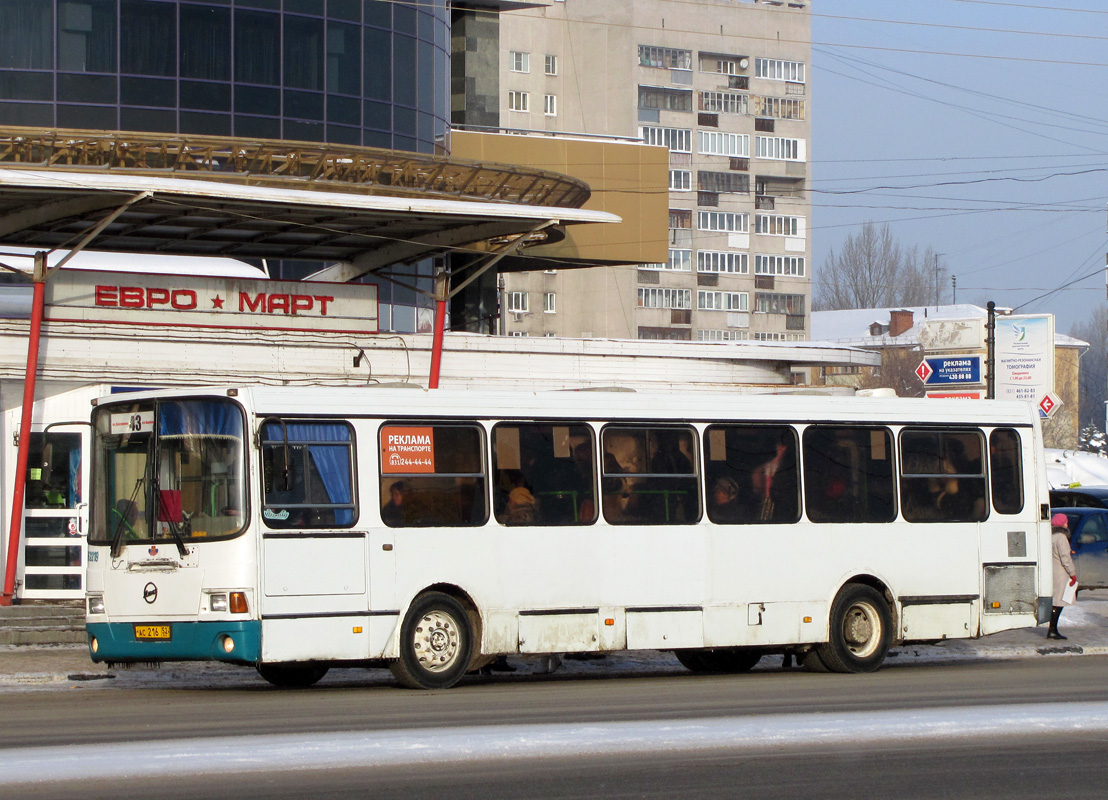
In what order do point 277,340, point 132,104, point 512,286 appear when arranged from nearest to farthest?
point 277,340 → point 132,104 → point 512,286

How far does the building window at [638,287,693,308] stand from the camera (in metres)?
94.2

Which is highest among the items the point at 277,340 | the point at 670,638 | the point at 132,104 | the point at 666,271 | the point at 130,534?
the point at 666,271

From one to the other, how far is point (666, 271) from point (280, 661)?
3301 inches

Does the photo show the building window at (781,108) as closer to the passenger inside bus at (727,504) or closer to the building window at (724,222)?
the building window at (724,222)

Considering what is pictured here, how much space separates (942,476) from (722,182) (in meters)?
84.8

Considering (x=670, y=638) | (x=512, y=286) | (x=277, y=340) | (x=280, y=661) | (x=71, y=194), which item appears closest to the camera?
(x=280, y=661)

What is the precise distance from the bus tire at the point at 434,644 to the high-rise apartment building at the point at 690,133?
3025 inches

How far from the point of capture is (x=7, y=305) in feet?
79.3

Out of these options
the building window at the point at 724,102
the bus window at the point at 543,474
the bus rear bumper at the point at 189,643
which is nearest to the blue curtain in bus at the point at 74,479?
the bus rear bumper at the point at 189,643

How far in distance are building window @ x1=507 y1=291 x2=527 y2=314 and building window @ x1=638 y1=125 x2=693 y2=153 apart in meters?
12.7

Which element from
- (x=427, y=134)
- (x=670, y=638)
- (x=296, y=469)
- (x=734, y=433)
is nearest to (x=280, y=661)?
(x=296, y=469)

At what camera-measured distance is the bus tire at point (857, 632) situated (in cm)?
1534

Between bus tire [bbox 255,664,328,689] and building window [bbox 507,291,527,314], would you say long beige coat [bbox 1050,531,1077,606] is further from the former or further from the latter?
building window [bbox 507,291,527,314]

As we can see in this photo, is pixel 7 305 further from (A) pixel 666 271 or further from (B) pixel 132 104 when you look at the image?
(A) pixel 666 271
